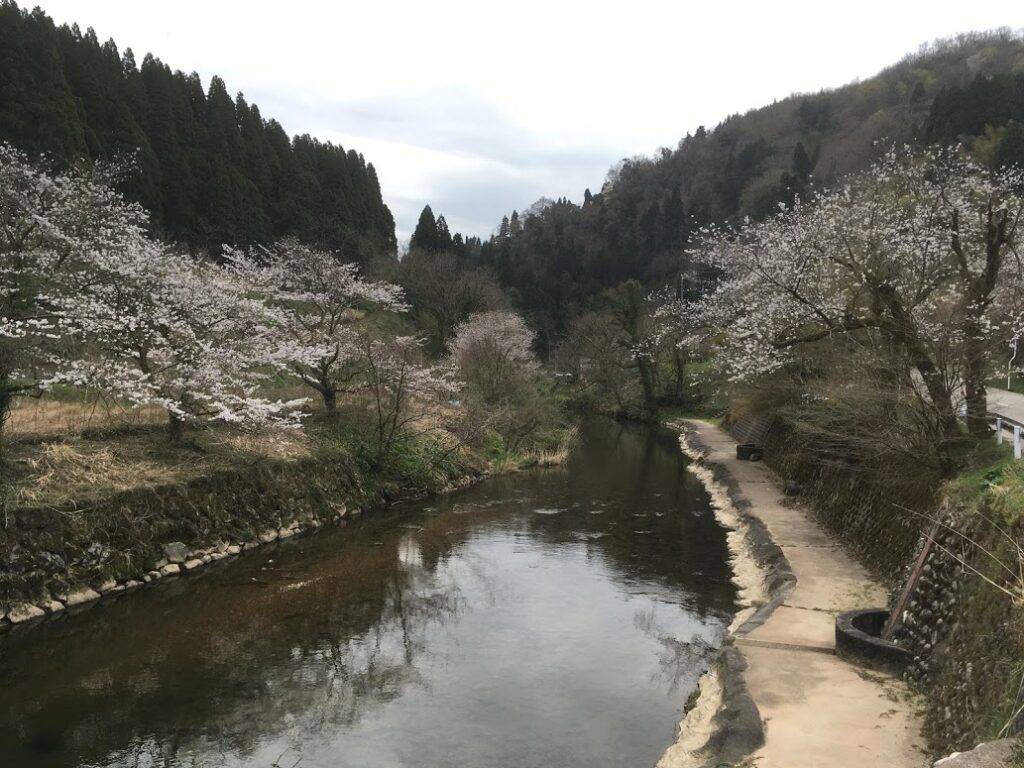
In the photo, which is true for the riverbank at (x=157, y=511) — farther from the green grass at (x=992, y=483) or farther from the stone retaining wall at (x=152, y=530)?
the green grass at (x=992, y=483)

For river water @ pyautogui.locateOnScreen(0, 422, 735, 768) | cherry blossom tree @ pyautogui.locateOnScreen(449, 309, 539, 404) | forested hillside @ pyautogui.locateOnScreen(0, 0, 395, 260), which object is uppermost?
forested hillside @ pyautogui.locateOnScreen(0, 0, 395, 260)

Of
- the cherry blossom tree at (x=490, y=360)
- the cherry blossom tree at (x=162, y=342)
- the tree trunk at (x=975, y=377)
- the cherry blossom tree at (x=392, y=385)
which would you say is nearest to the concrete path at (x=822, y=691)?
the tree trunk at (x=975, y=377)

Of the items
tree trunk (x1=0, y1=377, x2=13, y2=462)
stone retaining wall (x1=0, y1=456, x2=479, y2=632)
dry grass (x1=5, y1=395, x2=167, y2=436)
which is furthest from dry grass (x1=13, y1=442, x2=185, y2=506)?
dry grass (x1=5, y1=395, x2=167, y2=436)

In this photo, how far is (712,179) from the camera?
8506 cm

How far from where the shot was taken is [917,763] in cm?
605

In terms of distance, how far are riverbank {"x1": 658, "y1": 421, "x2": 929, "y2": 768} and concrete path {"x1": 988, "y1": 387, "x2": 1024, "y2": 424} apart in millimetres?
4093

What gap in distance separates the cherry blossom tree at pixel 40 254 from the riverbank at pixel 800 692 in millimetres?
10931

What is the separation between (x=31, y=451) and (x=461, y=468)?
40.8 ft

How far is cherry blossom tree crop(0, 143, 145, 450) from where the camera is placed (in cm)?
1155

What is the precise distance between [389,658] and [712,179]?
84157 millimetres

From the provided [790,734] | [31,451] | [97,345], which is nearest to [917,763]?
[790,734]

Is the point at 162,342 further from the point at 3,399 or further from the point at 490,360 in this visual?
the point at 490,360

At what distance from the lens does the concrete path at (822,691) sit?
20.5ft

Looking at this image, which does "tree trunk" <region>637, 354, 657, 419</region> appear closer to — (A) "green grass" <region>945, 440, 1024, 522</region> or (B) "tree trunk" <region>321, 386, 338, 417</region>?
(B) "tree trunk" <region>321, 386, 338, 417</region>
